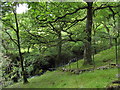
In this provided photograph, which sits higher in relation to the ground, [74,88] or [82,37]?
[82,37]

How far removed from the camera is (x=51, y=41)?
9.50 metres

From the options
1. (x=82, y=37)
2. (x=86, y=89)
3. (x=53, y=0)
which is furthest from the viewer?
(x=82, y=37)

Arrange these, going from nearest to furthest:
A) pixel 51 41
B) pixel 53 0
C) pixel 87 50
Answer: pixel 53 0
pixel 51 41
pixel 87 50

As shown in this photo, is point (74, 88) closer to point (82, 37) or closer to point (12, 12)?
point (82, 37)

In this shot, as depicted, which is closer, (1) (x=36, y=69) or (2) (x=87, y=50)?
(2) (x=87, y=50)

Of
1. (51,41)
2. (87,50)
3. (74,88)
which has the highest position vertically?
(51,41)

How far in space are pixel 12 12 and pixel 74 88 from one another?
7282 millimetres

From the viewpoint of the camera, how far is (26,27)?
10102 mm

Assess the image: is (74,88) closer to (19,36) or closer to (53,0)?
(53,0)

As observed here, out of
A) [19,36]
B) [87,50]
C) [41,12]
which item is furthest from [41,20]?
[87,50]

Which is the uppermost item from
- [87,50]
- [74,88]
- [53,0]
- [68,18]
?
[53,0]

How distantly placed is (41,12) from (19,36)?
3.55 metres

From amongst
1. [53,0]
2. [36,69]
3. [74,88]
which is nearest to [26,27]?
[53,0]

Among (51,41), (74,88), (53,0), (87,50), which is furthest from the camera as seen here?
(87,50)
